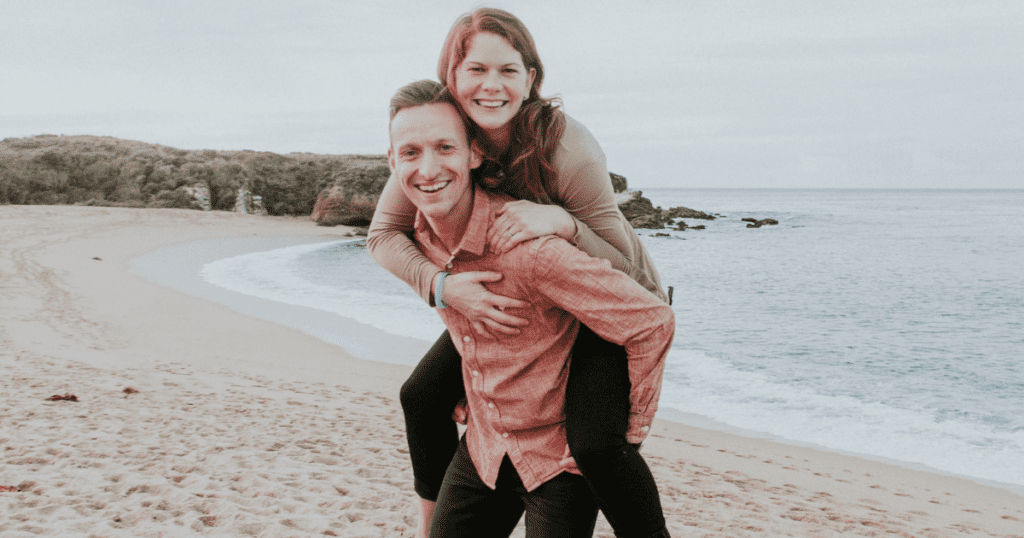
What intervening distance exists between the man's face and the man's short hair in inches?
0.8

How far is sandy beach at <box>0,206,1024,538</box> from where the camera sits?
3.99 metres

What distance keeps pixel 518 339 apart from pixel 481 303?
17 cm

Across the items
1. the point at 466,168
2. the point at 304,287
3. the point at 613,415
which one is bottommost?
the point at 304,287

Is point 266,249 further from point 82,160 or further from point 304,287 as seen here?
point 82,160

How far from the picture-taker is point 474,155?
7.45ft

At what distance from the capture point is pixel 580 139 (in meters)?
2.45

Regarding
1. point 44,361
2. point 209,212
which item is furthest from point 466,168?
point 209,212

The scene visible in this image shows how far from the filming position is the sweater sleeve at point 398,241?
2.35 metres

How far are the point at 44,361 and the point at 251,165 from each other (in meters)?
40.2

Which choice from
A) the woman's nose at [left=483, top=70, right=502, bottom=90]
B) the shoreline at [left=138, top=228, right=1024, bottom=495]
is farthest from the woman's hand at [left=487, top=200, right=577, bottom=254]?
the shoreline at [left=138, top=228, right=1024, bottom=495]

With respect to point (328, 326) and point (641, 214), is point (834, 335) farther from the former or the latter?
point (641, 214)

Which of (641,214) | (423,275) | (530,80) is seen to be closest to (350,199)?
(641,214)

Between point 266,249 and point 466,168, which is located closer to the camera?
point 466,168

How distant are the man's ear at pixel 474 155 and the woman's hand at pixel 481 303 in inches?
14.8
